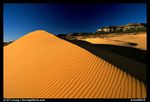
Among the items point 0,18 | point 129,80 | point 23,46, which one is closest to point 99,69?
point 129,80

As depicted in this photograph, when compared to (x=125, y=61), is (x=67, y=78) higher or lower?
lower

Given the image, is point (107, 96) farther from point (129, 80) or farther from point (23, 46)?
point (23, 46)

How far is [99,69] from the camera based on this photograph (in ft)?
19.1

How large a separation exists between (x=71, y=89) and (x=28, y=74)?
5.34 feet

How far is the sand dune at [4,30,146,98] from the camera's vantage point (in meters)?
4.97

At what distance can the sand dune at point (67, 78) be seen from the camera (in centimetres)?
497

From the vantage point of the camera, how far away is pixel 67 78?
5.71 meters

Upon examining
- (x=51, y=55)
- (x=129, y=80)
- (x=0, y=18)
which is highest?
(x=0, y=18)

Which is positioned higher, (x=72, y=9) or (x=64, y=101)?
(x=72, y=9)

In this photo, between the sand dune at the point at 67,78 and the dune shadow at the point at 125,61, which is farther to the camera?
the dune shadow at the point at 125,61

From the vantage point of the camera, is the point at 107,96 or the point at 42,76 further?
the point at 42,76

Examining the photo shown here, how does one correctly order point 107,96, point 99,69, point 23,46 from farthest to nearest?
point 23,46 → point 99,69 → point 107,96

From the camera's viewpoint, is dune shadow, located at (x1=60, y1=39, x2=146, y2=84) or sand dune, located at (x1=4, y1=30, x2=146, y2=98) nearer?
sand dune, located at (x1=4, y1=30, x2=146, y2=98)

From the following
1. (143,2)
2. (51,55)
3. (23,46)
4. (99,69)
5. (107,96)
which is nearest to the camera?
(143,2)
